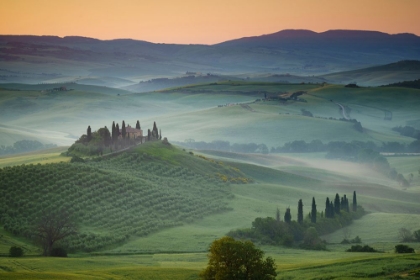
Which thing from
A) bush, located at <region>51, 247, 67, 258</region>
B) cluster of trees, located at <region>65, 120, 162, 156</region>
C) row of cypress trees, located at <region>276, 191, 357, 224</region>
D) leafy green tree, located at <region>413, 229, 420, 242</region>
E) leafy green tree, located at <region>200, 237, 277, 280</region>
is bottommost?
leafy green tree, located at <region>413, 229, 420, 242</region>

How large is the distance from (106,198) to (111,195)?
139 cm

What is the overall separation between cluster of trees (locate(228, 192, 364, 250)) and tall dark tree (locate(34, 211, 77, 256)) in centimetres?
2010

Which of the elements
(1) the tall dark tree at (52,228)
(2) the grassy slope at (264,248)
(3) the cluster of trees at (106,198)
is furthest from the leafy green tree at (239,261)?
(3) the cluster of trees at (106,198)

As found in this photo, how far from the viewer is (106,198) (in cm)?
9656

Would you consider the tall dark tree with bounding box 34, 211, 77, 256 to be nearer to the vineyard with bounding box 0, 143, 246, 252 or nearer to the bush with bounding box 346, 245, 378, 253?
the vineyard with bounding box 0, 143, 246, 252

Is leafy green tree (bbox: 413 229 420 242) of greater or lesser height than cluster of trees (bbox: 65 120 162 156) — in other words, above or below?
below

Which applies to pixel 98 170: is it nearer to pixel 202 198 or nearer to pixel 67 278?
pixel 202 198


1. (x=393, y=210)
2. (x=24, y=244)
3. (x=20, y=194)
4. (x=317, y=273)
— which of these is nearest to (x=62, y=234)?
(x=24, y=244)

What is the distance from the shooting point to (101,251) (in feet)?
249

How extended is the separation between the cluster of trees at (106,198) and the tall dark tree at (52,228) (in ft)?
2.11

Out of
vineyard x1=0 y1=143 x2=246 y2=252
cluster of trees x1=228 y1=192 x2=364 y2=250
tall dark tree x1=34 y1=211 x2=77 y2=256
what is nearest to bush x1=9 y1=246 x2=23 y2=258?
tall dark tree x1=34 y1=211 x2=77 y2=256

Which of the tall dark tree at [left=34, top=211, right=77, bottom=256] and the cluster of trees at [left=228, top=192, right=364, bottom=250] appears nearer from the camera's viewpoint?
the tall dark tree at [left=34, top=211, right=77, bottom=256]

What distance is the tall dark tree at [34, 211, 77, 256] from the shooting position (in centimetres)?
7350

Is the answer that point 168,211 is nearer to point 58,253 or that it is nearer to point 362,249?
point 58,253
